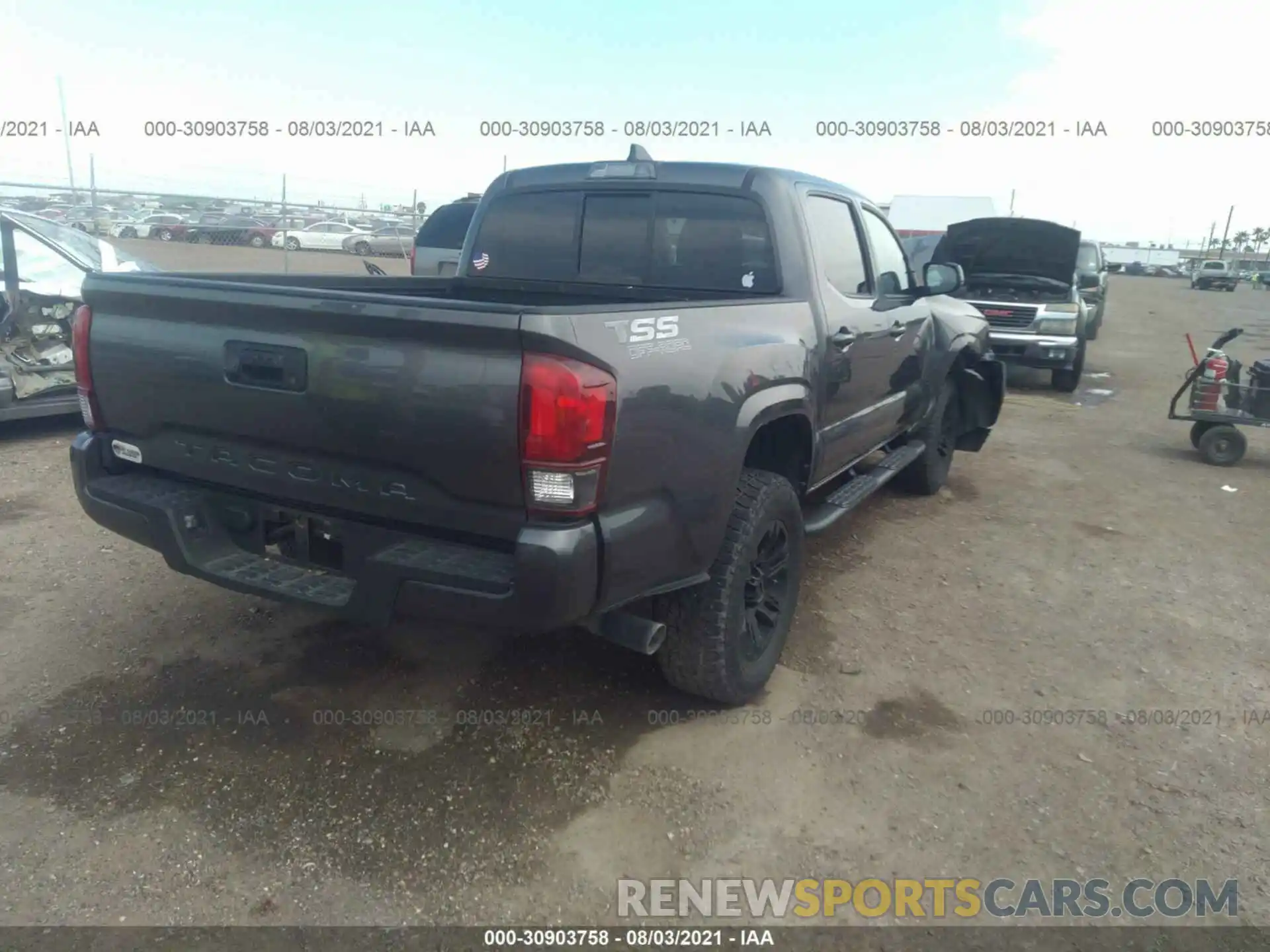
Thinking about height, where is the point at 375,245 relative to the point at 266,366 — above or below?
above

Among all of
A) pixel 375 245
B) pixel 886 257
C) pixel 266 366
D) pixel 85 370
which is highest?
pixel 886 257

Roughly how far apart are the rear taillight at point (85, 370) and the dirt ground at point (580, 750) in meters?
1.03

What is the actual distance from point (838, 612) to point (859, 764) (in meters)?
1.26

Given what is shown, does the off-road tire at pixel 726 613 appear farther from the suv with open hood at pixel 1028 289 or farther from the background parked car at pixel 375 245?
the background parked car at pixel 375 245

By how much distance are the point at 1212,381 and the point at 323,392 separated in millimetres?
7369

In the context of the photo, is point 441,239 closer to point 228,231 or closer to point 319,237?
point 228,231

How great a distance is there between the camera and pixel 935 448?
6016mm

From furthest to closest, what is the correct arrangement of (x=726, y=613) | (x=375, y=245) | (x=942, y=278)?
(x=375, y=245)
(x=942, y=278)
(x=726, y=613)

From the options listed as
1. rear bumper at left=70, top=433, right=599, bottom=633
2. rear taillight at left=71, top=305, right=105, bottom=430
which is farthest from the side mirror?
rear taillight at left=71, top=305, right=105, bottom=430

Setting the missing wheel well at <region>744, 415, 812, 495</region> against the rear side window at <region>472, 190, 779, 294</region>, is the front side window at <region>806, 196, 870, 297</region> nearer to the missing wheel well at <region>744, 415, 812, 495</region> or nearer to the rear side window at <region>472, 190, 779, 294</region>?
the rear side window at <region>472, 190, 779, 294</region>

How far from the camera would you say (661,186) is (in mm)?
3738

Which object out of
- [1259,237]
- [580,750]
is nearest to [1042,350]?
[580,750]

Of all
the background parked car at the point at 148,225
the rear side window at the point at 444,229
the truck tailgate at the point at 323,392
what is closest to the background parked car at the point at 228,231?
the background parked car at the point at 148,225

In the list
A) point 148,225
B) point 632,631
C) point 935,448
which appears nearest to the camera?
point 632,631
